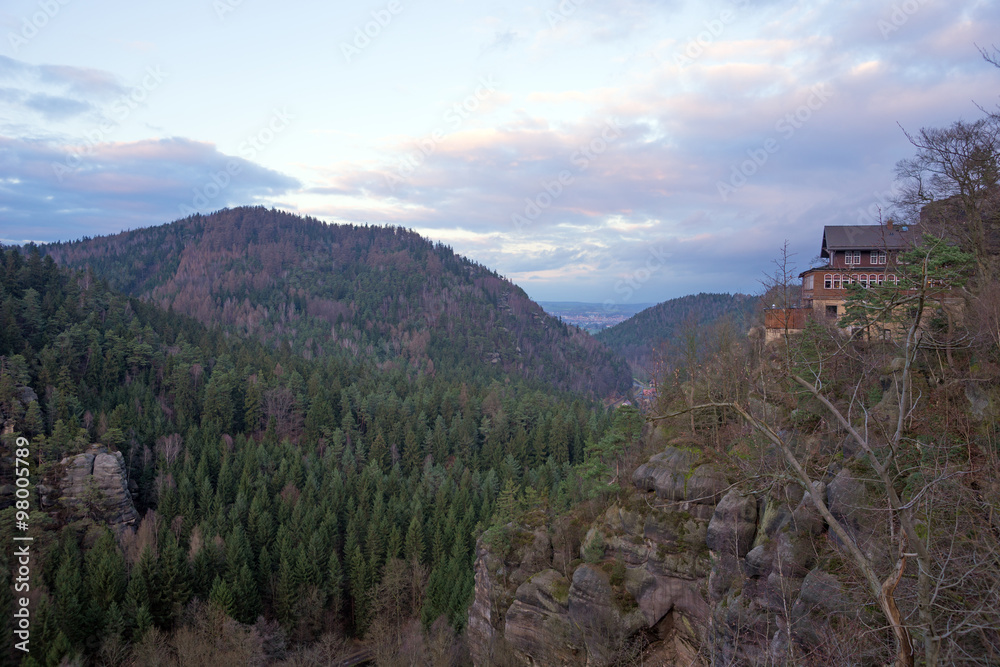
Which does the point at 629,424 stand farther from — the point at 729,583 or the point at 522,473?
the point at 522,473

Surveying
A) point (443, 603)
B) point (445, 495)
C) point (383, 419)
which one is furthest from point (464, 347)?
point (443, 603)

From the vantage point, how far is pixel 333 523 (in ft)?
174

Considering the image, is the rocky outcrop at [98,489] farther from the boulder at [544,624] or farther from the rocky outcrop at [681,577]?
the boulder at [544,624]

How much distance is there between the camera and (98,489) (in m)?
51.4

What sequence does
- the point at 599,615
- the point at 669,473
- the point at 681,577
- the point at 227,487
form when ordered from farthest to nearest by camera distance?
1. the point at 227,487
2. the point at 669,473
3. the point at 599,615
4. the point at 681,577

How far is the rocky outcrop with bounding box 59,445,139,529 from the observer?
50.8m

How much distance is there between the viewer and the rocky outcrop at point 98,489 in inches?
2002

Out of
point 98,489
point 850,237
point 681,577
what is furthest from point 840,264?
point 98,489

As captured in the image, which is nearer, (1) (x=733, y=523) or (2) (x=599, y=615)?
(1) (x=733, y=523)
